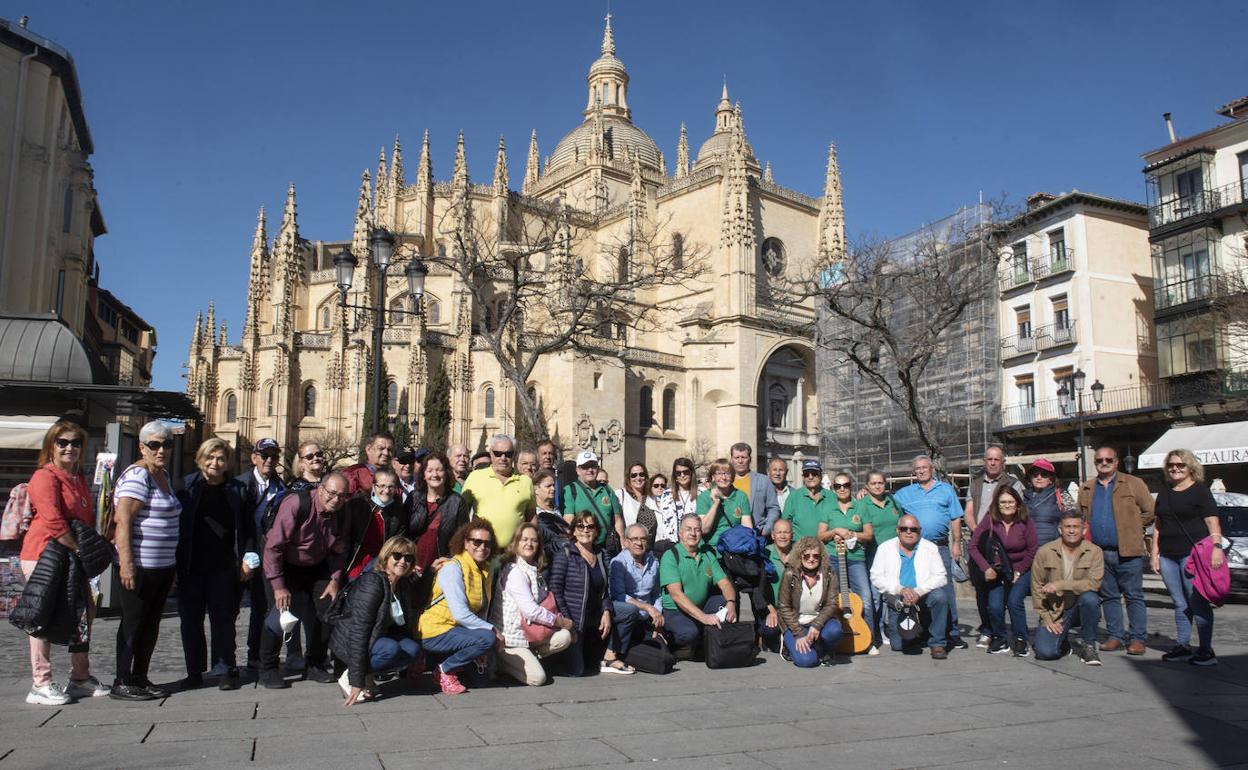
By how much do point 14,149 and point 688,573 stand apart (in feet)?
83.3

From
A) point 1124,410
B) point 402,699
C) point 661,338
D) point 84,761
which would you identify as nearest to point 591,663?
point 402,699

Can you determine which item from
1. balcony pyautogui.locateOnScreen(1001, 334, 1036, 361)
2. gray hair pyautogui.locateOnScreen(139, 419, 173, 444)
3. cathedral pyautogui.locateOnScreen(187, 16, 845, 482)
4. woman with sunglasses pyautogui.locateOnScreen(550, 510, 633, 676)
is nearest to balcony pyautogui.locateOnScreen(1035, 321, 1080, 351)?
balcony pyautogui.locateOnScreen(1001, 334, 1036, 361)

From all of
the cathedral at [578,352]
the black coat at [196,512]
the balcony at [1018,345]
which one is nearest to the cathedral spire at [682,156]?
the cathedral at [578,352]

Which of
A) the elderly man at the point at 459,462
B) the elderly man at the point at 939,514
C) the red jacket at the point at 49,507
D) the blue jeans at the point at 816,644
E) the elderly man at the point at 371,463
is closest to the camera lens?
the red jacket at the point at 49,507

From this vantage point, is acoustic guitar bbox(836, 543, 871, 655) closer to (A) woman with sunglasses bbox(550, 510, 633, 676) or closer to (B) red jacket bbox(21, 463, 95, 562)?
(A) woman with sunglasses bbox(550, 510, 633, 676)

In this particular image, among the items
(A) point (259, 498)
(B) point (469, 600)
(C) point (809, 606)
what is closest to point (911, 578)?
(C) point (809, 606)

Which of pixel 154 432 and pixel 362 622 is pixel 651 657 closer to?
pixel 362 622

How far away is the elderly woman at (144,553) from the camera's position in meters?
5.86

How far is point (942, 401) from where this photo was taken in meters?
33.2

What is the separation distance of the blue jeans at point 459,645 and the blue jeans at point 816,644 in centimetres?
263

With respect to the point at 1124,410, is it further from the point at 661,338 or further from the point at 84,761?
the point at 84,761

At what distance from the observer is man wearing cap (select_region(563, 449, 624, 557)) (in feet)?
26.7

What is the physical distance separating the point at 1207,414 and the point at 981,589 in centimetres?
2083

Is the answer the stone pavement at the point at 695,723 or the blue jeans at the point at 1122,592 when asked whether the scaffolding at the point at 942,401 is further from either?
the stone pavement at the point at 695,723
